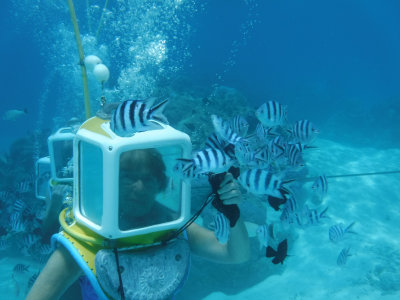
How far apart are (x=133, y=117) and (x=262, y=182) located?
1.09 meters

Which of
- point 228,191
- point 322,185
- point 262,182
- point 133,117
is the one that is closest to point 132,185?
point 133,117

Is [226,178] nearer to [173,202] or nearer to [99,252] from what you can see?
[173,202]

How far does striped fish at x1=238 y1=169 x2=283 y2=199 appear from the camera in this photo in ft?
6.88

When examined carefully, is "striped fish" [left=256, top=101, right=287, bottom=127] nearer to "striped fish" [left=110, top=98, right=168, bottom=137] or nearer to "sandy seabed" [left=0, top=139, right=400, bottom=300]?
"striped fish" [left=110, top=98, right=168, bottom=137]

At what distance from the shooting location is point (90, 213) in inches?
72.0

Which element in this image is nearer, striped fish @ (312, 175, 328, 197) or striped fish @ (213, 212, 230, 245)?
striped fish @ (213, 212, 230, 245)

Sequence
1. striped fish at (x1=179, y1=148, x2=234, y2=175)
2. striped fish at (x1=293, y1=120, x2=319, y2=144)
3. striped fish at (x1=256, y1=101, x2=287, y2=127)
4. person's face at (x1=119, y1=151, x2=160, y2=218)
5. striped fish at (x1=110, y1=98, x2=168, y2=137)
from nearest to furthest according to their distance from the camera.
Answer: striped fish at (x1=110, y1=98, x2=168, y2=137)
striped fish at (x1=179, y1=148, x2=234, y2=175)
person's face at (x1=119, y1=151, x2=160, y2=218)
striped fish at (x1=256, y1=101, x2=287, y2=127)
striped fish at (x1=293, y1=120, x2=319, y2=144)

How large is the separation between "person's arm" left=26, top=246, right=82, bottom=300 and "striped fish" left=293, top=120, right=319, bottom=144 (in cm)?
344

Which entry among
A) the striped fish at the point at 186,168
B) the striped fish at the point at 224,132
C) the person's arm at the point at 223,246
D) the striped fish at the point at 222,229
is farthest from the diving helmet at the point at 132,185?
the striped fish at the point at 224,132

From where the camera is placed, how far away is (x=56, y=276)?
173cm

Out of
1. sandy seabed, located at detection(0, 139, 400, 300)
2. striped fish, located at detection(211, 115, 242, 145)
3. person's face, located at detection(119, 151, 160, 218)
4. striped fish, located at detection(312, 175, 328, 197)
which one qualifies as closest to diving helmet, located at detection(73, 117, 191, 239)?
person's face, located at detection(119, 151, 160, 218)

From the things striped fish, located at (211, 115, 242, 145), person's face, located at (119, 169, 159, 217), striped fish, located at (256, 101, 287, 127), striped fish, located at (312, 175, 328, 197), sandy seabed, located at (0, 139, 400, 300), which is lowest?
sandy seabed, located at (0, 139, 400, 300)

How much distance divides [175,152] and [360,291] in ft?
22.4

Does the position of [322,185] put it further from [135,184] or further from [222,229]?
[135,184]
